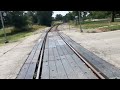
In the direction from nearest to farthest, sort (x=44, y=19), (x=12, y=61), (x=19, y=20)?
(x=12, y=61) < (x=19, y=20) < (x=44, y=19)

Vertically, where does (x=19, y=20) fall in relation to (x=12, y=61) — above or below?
below

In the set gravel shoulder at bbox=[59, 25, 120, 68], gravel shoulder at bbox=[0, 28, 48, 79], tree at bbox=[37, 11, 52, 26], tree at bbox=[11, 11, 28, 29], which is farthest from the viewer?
tree at bbox=[37, 11, 52, 26]

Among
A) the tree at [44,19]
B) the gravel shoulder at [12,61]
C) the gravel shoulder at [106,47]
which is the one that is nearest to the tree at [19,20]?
the tree at [44,19]

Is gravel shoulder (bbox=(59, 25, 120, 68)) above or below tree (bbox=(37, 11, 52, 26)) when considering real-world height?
above

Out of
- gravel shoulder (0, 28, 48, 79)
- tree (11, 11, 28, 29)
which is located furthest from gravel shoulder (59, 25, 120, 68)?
tree (11, 11, 28, 29)

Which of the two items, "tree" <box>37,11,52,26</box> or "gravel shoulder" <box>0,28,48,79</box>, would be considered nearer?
"gravel shoulder" <box>0,28,48,79</box>

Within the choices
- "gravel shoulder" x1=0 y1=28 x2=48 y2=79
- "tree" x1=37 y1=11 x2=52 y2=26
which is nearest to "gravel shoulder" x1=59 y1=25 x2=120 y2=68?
"gravel shoulder" x1=0 y1=28 x2=48 y2=79

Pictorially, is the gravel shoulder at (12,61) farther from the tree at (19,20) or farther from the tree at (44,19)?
the tree at (44,19)

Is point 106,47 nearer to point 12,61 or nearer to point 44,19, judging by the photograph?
point 12,61

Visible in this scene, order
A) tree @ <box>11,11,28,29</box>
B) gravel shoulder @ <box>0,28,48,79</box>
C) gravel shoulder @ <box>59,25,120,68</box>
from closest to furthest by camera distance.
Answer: gravel shoulder @ <box>0,28,48,79</box> → gravel shoulder @ <box>59,25,120,68</box> → tree @ <box>11,11,28,29</box>

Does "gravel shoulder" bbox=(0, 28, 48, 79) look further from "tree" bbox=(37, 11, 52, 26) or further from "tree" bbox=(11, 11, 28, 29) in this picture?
"tree" bbox=(37, 11, 52, 26)

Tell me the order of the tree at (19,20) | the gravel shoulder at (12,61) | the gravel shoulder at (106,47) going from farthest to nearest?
the tree at (19,20) < the gravel shoulder at (106,47) < the gravel shoulder at (12,61)

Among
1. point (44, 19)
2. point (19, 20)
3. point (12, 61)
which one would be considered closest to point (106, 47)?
point (12, 61)
